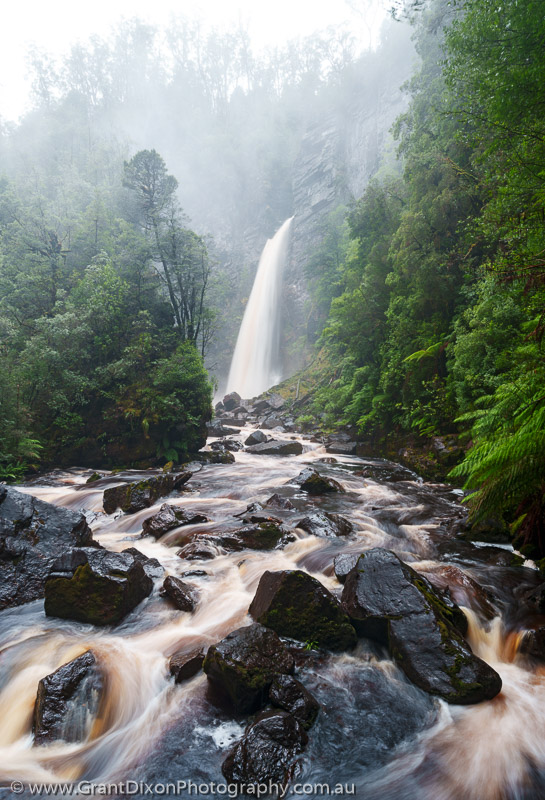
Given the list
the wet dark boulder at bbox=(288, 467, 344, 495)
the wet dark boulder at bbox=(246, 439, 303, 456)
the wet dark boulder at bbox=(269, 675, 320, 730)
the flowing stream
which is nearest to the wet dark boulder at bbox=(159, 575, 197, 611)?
the flowing stream

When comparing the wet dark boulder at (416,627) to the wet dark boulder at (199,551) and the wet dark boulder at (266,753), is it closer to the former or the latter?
the wet dark boulder at (266,753)

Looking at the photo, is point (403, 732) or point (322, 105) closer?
point (403, 732)

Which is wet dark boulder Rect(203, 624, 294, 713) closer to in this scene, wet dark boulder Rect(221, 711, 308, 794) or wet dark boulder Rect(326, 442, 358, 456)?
wet dark boulder Rect(221, 711, 308, 794)

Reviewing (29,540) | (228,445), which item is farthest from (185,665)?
(228,445)

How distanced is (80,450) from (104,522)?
20.7 ft

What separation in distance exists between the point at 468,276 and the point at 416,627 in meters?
10.4

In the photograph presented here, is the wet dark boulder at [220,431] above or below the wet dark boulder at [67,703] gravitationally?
above

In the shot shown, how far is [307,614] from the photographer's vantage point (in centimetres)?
387

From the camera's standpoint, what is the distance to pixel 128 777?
263 cm

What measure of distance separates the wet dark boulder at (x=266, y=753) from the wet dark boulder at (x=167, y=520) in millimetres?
4963

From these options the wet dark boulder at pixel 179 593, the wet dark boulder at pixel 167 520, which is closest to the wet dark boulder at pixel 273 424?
the wet dark boulder at pixel 167 520

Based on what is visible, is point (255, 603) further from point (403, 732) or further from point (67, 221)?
point (67, 221)

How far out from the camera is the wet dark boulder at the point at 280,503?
868 cm

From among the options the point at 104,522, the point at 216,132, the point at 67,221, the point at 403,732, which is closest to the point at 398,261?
the point at 104,522
